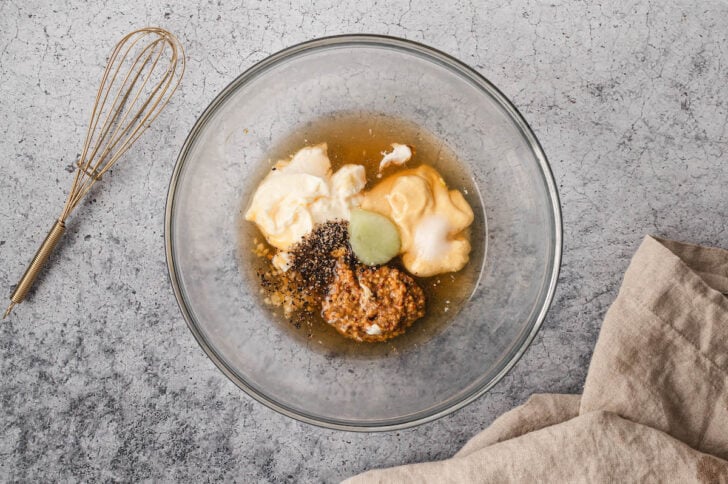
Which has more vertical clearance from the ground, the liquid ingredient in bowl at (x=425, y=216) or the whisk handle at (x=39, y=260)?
the liquid ingredient in bowl at (x=425, y=216)

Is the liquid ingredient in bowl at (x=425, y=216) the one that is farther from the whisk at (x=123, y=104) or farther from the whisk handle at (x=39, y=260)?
the whisk handle at (x=39, y=260)

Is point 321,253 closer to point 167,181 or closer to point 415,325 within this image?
point 415,325

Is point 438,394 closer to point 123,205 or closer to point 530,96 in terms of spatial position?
point 530,96

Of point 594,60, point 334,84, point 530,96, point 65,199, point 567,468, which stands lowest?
point 65,199

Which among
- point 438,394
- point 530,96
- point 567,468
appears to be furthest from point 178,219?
point 567,468

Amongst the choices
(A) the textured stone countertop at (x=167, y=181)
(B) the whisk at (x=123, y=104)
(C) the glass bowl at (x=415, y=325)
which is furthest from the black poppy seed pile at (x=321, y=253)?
(B) the whisk at (x=123, y=104)

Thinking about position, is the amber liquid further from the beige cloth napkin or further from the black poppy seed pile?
the beige cloth napkin

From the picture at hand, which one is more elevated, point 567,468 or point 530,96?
point 530,96
